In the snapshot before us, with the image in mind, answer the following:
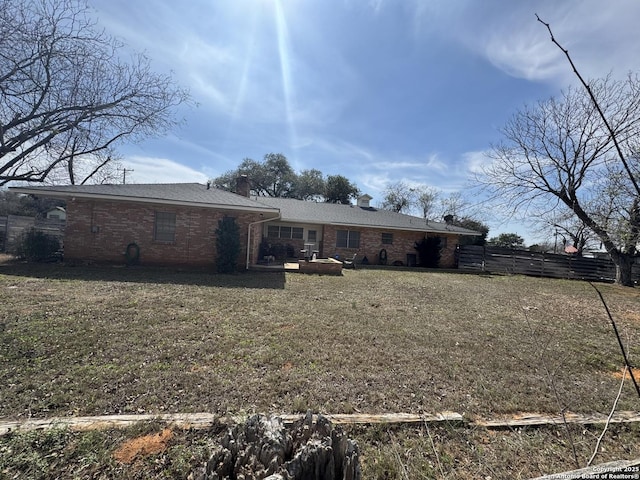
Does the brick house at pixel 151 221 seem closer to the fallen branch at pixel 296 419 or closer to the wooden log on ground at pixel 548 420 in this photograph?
the fallen branch at pixel 296 419

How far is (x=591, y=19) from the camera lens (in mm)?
2418

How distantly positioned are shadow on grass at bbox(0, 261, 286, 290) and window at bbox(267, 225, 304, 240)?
5815 mm

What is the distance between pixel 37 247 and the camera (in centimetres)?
1050

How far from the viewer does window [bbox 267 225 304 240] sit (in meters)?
16.5

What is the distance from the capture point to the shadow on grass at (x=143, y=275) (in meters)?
8.40

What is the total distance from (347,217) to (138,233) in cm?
1130

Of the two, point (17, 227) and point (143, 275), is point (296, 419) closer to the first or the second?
point (143, 275)

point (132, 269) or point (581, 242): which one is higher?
point (581, 242)

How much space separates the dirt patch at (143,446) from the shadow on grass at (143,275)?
20.1 ft

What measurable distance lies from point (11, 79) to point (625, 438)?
1477 cm

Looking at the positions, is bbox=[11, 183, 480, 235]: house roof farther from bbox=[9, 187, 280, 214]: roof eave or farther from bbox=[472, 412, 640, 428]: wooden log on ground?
bbox=[472, 412, 640, 428]: wooden log on ground

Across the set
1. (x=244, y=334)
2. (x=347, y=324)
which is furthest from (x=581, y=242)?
(x=244, y=334)

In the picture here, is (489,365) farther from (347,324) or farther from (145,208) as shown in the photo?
(145,208)

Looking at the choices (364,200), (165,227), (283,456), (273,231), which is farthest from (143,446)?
(364,200)
